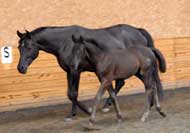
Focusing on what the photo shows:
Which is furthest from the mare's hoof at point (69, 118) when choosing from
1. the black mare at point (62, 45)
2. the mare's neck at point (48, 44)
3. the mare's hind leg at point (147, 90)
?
the mare's hind leg at point (147, 90)

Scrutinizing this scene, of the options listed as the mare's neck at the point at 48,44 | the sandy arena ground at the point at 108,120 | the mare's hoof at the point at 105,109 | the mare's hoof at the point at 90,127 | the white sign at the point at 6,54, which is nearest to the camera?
the mare's hoof at the point at 90,127

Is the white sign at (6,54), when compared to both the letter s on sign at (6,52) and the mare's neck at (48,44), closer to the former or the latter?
the letter s on sign at (6,52)

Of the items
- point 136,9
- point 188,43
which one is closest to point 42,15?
point 136,9

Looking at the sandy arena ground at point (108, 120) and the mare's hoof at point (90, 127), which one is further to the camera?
the sandy arena ground at point (108, 120)

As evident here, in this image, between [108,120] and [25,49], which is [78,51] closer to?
[25,49]

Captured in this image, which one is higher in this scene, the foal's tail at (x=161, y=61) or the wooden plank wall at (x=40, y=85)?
the foal's tail at (x=161, y=61)

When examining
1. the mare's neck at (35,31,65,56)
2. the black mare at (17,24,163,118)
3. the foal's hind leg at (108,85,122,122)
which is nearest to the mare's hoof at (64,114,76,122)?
the black mare at (17,24,163,118)

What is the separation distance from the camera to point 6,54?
32.0 feet

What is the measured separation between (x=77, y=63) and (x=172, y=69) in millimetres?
4965

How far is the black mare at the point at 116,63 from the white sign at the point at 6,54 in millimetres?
2224

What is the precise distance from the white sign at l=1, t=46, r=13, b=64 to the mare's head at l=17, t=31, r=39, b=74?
1603 mm

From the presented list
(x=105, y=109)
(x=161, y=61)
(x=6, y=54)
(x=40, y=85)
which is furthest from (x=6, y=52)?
(x=161, y=61)

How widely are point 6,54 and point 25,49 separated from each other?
1690mm

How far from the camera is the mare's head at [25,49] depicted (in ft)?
26.7
